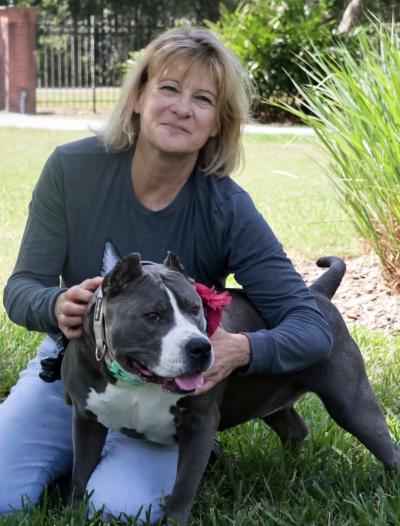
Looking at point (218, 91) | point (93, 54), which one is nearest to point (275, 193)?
point (218, 91)

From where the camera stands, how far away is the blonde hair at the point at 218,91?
347 cm

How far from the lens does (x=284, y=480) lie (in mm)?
3529

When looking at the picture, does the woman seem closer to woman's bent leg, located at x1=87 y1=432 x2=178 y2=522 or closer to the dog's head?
woman's bent leg, located at x1=87 y1=432 x2=178 y2=522

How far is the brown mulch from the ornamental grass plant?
0.48 ft

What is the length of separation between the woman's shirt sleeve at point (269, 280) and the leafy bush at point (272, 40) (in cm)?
1431

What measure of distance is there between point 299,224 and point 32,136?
8196 mm

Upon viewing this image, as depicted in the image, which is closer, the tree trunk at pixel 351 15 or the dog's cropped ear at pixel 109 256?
the dog's cropped ear at pixel 109 256

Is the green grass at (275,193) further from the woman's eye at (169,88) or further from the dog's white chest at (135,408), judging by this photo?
the dog's white chest at (135,408)

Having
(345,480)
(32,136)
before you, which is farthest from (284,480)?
(32,136)

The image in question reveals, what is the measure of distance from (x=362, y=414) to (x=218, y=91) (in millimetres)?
A: 1312

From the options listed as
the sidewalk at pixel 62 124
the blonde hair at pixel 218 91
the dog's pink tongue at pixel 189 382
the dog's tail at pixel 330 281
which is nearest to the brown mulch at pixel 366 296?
the dog's tail at pixel 330 281

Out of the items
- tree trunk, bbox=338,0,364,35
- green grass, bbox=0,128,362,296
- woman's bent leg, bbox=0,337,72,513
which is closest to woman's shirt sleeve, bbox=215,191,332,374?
woman's bent leg, bbox=0,337,72,513

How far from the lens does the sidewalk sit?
16.3 metres

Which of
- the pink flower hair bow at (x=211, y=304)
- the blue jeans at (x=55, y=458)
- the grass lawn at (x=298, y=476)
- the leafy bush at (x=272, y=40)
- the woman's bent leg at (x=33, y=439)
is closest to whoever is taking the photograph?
the pink flower hair bow at (x=211, y=304)
